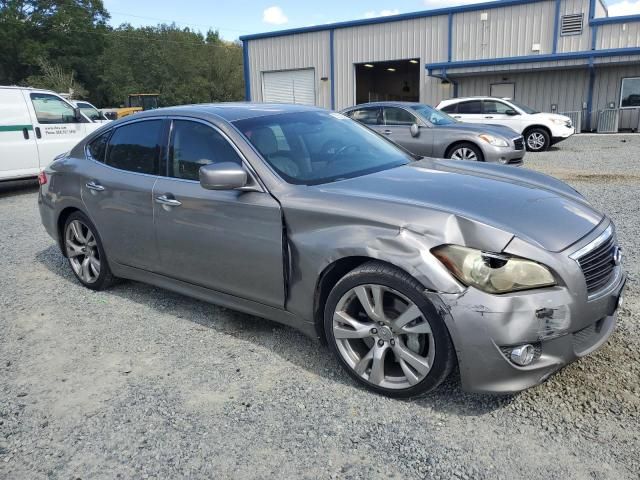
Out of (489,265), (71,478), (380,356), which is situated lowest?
(71,478)

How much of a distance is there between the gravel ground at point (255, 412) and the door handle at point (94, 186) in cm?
104

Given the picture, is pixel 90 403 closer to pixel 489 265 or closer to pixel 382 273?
pixel 382 273

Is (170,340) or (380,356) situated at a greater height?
(380,356)

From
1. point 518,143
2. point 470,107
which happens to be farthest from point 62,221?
point 470,107

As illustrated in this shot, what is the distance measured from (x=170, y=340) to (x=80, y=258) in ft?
5.60

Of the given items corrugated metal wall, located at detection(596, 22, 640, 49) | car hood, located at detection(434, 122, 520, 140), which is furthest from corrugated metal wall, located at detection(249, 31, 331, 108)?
car hood, located at detection(434, 122, 520, 140)

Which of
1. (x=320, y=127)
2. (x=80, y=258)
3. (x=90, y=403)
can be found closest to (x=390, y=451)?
(x=90, y=403)

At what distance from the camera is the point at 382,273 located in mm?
2777

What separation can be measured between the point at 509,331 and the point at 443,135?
8.60 meters

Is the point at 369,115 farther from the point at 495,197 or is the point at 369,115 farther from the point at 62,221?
the point at 495,197

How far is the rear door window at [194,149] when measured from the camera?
12.0 feet

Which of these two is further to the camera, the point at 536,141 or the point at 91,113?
the point at 91,113

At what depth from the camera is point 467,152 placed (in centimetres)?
1037

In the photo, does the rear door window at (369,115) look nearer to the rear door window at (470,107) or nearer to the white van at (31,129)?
the rear door window at (470,107)
